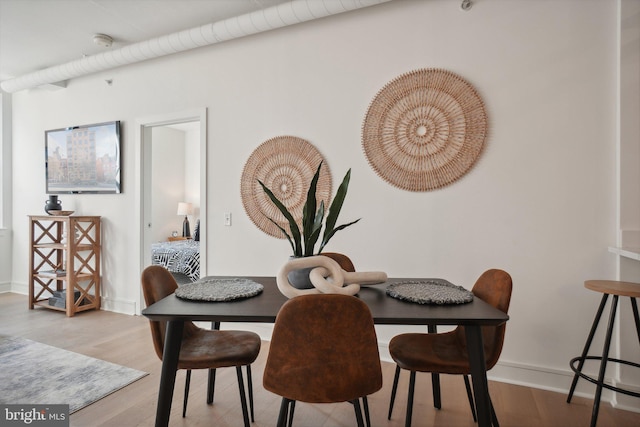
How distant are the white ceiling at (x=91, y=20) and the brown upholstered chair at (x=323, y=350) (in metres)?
2.54

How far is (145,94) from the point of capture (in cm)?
364

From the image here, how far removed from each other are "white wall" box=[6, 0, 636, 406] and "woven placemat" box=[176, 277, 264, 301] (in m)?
1.15

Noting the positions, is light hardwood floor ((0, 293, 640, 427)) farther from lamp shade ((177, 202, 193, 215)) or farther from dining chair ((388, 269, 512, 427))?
lamp shade ((177, 202, 193, 215))

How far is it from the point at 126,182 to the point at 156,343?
105 inches

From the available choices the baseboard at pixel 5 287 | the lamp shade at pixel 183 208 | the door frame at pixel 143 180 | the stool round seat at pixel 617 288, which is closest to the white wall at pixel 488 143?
the stool round seat at pixel 617 288

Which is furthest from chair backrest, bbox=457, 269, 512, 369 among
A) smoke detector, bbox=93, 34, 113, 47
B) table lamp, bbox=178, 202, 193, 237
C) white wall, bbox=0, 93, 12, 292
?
table lamp, bbox=178, 202, 193, 237

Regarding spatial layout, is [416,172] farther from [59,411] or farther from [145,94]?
[145,94]

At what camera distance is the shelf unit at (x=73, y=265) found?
3.66 meters

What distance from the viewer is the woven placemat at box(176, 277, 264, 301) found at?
4.92 feet

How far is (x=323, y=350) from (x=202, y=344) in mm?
851

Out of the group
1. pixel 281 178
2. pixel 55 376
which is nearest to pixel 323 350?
pixel 281 178

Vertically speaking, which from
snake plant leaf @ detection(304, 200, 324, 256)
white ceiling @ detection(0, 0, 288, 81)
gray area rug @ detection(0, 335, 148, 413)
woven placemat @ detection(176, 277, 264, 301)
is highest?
white ceiling @ detection(0, 0, 288, 81)

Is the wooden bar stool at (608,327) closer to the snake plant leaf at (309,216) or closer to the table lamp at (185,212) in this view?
the snake plant leaf at (309,216)

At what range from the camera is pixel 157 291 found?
1.72 metres
